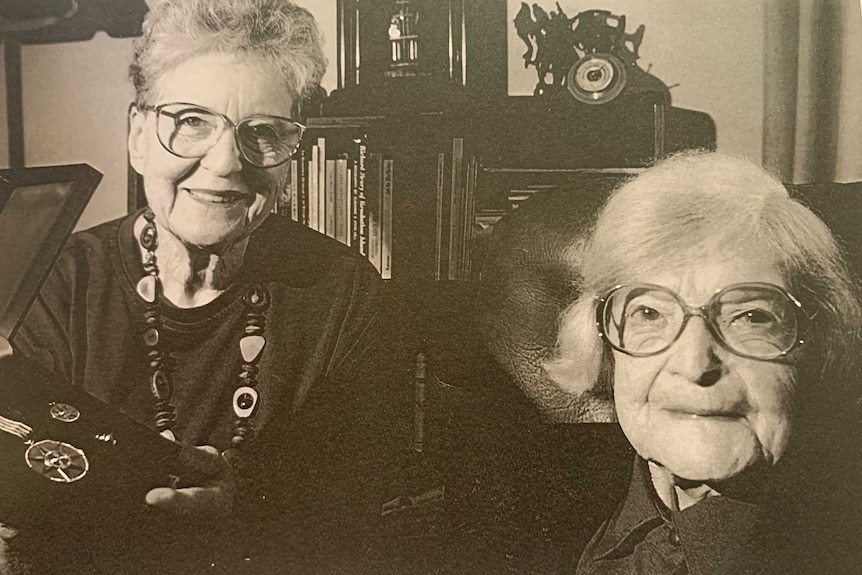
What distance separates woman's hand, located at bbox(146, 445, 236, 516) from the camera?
0.96m

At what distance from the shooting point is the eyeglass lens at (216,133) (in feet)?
3.21

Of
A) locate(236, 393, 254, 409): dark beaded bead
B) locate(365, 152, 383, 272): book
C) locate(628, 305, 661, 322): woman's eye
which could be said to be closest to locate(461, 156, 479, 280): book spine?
locate(365, 152, 383, 272): book

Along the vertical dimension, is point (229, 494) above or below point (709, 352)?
below

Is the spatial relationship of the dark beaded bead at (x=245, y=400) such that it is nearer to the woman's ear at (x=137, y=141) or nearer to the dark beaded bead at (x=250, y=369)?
the dark beaded bead at (x=250, y=369)

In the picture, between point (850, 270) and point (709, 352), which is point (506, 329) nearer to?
point (709, 352)

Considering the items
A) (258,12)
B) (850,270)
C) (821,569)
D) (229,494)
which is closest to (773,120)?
(850,270)

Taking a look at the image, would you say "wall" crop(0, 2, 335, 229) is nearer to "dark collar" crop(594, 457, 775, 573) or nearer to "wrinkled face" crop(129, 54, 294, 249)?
"wrinkled face" crop(129, 54, 294, 249)

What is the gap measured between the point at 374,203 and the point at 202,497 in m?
0.44

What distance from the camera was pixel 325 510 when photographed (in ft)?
3.15

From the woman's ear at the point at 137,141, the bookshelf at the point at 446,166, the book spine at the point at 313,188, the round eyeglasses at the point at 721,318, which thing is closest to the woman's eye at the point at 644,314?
the round eyeglasses at the point at 721,318

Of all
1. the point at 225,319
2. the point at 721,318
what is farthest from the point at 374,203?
the point at 721,318

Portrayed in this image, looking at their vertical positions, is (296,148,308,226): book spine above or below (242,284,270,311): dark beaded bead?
above

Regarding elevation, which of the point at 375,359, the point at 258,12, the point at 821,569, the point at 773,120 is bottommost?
the point at 821,569

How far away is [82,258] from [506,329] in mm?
569
